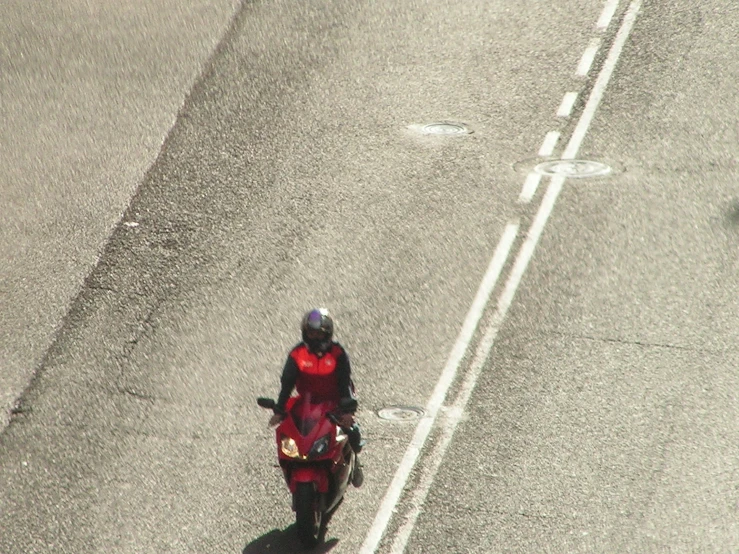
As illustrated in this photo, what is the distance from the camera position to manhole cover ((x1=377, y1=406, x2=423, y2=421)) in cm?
1180

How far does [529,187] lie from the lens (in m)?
14.9

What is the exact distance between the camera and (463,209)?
14562mm

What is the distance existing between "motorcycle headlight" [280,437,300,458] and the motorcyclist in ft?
0.74

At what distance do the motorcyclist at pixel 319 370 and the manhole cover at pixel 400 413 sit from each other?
1.36 metres

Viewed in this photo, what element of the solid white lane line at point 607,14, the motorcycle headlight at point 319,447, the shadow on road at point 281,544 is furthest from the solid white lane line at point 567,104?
the shadow on road at point 281,544

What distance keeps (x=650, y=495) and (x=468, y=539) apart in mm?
1614

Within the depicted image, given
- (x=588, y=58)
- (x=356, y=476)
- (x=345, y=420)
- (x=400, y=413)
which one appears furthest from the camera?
(x=588, y=58)

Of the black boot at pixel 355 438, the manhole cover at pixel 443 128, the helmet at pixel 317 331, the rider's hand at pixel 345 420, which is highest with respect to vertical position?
the helmet at pixel 317 331

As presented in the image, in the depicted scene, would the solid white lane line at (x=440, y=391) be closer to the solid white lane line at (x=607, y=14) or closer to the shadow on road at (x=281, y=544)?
the shadow on road at (x=281, y=544)

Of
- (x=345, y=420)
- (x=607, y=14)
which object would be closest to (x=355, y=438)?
(x=345, y=420)

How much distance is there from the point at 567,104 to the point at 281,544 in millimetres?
8011

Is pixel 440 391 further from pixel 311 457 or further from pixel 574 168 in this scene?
pixel 574 168

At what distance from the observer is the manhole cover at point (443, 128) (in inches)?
628

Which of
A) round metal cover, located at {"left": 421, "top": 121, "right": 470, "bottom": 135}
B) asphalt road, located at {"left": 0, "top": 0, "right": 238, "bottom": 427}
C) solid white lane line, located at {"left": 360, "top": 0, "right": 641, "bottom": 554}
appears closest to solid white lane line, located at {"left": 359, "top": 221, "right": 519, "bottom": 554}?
solid white lane line, located at {"left": 360, "top": 0, "right": 641, "bottom": 554}
